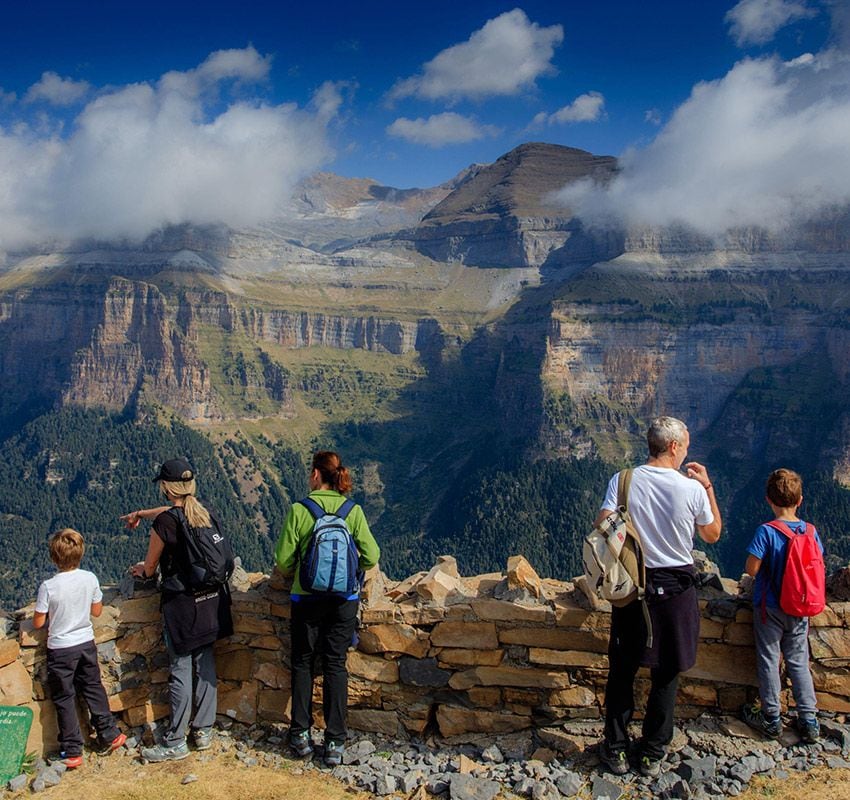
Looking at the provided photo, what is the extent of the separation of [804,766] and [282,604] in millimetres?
6312

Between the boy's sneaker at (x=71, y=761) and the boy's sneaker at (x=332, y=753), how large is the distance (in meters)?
3.01

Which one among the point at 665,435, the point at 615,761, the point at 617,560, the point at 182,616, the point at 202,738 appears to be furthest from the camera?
the point at 202,738

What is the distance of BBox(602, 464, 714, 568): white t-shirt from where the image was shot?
8.11 m

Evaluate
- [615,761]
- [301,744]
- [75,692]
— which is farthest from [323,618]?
[615,761]

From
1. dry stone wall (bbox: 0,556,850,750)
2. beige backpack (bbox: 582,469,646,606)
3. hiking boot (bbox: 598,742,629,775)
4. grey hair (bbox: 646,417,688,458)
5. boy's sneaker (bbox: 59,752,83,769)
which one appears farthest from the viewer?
boy's sneaker (bbox: 59,752,83,769)

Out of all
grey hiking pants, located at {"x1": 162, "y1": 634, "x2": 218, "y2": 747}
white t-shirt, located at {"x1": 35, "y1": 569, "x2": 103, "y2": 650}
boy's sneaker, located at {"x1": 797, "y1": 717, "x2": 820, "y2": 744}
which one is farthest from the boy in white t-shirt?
boy's sneaker, located at {"x1": 797, "y1": 717, "x2": 820, "y2": 744}

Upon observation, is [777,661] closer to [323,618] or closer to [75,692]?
[323,618]

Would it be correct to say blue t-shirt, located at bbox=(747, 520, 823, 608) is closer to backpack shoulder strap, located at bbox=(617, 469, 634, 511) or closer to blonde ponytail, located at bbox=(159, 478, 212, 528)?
backpack shoulder strap, located at bbox=(617, 469, 634, 511)

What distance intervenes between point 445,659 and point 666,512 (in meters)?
3.41

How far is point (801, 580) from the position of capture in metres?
8.45

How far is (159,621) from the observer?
10125 mm

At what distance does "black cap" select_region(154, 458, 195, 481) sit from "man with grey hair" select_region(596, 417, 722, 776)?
4.88 metres

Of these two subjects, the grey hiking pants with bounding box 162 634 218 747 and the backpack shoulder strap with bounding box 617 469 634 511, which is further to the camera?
the grey hiking pants with bounding box 162 634 218 747

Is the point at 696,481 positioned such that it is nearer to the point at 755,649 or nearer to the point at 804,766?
the point at 755,649
